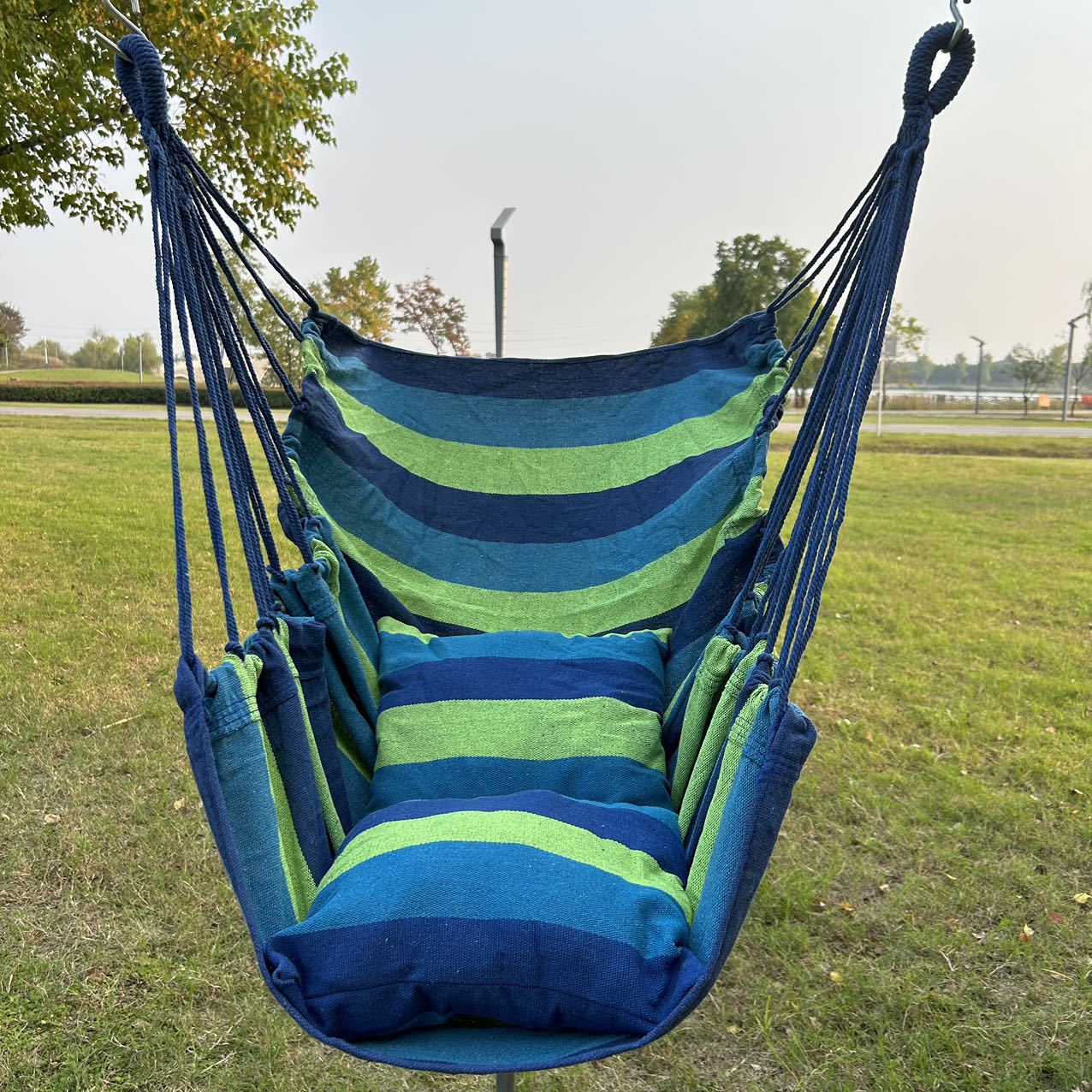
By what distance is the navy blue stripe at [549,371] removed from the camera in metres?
1.94

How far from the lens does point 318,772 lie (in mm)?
1181

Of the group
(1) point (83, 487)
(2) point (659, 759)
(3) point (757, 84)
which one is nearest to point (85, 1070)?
(2) point (659, 759)

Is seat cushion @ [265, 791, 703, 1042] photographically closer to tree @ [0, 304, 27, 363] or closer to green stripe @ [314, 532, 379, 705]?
green stripe @ [314, 532, 379, 705]

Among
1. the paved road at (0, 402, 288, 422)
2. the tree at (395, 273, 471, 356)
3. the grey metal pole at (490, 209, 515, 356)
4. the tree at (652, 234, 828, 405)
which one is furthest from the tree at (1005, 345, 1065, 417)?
the grey metal pole at (490, 209, 515, 356)

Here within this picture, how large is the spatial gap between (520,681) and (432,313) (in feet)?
55.1

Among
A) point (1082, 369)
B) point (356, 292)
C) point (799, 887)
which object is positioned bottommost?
point (799, 887)

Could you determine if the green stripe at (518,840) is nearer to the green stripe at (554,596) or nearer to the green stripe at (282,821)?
→ the green stripe at (282,821)

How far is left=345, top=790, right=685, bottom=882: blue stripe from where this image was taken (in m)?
1.12

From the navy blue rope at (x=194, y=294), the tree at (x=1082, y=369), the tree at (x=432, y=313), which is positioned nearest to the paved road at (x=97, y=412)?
the tree at (x=432, y=313)

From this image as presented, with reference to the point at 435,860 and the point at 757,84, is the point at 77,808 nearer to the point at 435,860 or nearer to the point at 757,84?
the point at 435,860

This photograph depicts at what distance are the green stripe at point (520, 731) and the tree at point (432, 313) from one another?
16.1 metres

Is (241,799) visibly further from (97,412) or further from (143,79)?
(97,412)

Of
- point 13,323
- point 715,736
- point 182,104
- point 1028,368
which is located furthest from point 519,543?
point 13,323

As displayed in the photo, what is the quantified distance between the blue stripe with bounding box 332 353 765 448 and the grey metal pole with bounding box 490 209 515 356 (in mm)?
445
